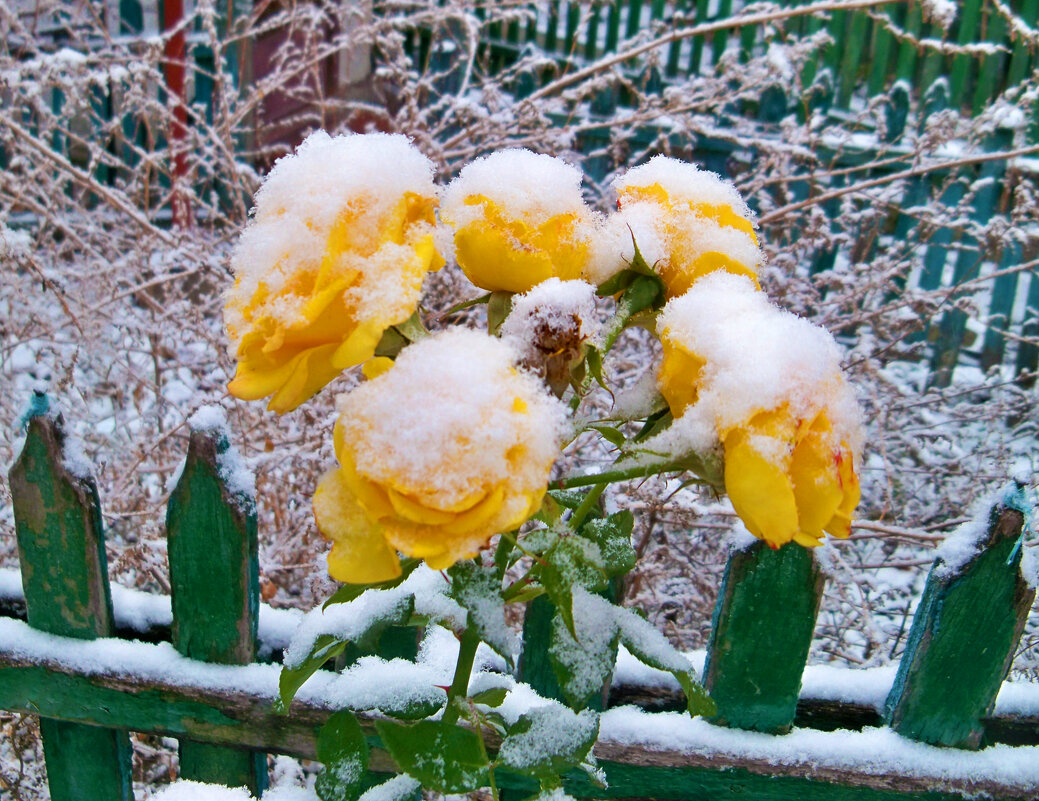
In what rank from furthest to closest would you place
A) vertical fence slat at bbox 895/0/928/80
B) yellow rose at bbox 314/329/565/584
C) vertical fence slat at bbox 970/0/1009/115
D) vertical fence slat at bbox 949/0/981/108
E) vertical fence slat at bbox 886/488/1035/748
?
vertical fence slat at bbox 895/0/928/80 < vertical fence slat at bbox 949/0/981/108 < vertical fence slat at bbox 970/0/1009/115 < vertical fence slat at bbox 886/488/1035/748 < yellow rose at bbox 314/329/565/584

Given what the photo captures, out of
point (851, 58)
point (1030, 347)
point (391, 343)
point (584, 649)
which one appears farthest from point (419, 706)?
point (851, 58)

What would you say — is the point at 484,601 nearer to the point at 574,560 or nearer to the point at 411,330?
the point at 574,560

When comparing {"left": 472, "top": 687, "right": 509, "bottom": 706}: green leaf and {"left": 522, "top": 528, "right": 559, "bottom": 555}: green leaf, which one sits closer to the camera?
{"left": 522, "top": 528, "right": 559, "bottom": 555}: green leaf

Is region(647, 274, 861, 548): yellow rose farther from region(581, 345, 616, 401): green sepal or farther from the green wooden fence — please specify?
the green wooden fence

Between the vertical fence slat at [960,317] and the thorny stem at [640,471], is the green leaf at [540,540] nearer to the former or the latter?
the thorny stem at [640,471]

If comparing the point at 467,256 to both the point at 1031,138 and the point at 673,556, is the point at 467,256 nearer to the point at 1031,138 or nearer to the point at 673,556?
the point at 673,556

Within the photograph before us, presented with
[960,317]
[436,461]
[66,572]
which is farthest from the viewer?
[960,317]

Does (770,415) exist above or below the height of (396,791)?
above

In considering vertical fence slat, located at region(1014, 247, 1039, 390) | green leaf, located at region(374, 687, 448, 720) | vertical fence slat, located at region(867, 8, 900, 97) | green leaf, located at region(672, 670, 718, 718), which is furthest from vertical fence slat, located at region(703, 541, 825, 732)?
vertical fence slat, located at region(867, 8, 900, 97)
